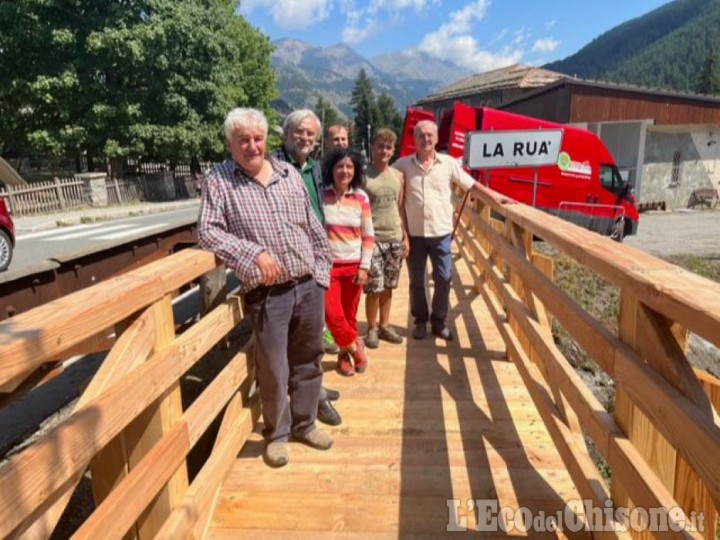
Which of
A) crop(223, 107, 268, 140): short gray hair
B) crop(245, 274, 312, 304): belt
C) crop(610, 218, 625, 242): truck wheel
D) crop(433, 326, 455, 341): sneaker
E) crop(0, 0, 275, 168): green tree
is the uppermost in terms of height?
crop(0, 0, 275, 168): green tree

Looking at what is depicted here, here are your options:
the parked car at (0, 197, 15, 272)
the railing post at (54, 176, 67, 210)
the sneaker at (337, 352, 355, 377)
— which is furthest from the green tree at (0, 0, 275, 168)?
the sneaker at (337, 352, 355, 377)

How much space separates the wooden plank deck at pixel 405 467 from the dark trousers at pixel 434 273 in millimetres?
741

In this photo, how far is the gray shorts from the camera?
4.01 meters

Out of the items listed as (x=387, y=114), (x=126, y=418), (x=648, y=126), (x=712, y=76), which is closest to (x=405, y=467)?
(x=126, y=418)

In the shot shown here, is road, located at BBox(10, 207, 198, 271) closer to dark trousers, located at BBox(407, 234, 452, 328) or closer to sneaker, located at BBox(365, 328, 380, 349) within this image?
sneaker, located at BBox(365, 328, 380, 349)

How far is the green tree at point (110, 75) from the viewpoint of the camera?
1977cm

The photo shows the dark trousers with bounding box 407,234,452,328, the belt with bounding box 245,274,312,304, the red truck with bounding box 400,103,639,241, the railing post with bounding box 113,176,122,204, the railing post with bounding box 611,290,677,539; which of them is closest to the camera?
the railing post with bounding box 611,290,677,539

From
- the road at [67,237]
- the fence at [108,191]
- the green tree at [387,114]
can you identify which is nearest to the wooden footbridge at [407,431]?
the road at [67,237]

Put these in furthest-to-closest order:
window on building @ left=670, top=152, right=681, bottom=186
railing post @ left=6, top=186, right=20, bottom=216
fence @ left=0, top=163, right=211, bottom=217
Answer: window on building @ left=670, top=152, right=681, bottom=186 → fence @ left=0, top=163, right=211, bottom=217 → railing post @ left=6, top=186, right=20, bottom=216

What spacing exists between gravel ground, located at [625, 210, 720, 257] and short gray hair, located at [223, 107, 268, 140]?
14.2 metres

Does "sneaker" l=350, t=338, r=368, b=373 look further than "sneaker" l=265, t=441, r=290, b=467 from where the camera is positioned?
Yes

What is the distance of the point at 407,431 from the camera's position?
10.1 feet

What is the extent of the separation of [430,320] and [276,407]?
224 cm

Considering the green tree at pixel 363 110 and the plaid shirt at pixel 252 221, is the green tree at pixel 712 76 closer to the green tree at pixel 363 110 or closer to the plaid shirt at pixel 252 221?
the green tree at pixel 363 110
